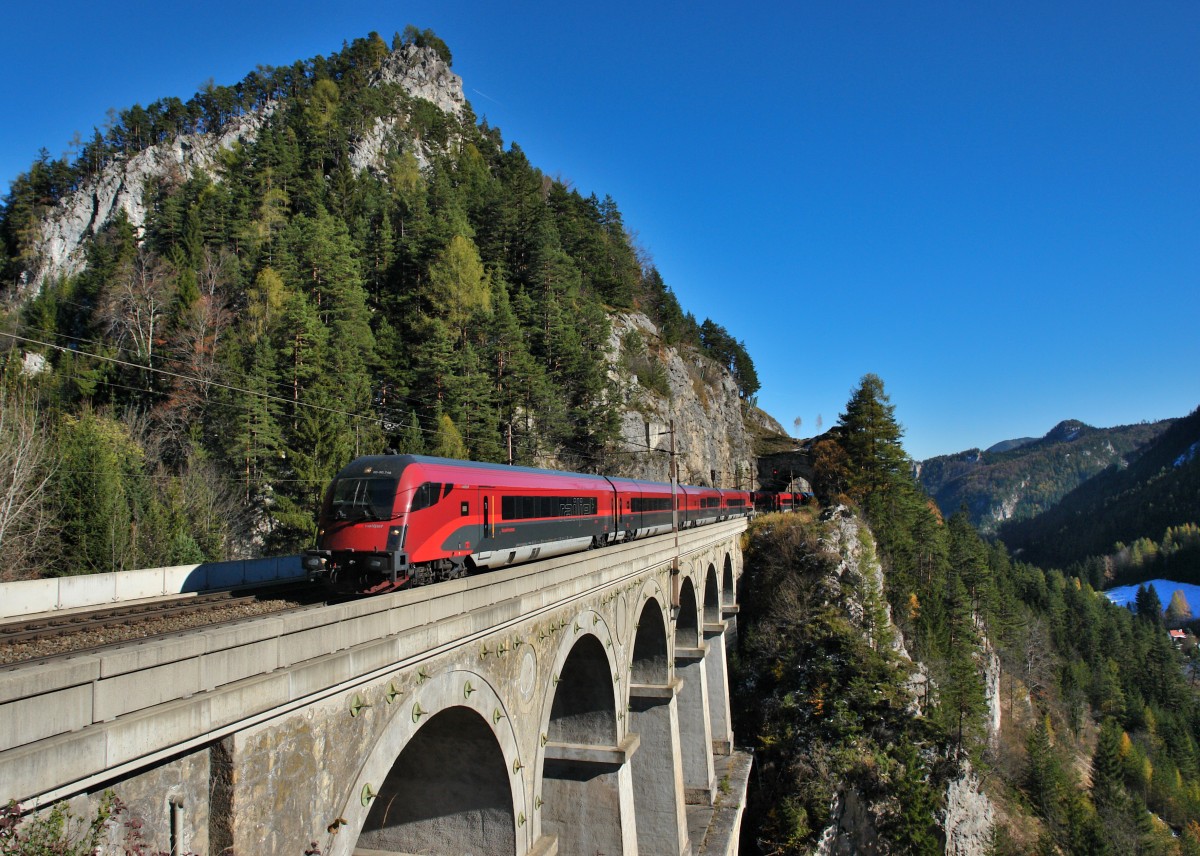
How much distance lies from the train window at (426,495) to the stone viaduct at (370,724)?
2.35 m

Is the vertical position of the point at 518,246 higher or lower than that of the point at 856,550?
higher

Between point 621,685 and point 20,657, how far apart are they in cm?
1243

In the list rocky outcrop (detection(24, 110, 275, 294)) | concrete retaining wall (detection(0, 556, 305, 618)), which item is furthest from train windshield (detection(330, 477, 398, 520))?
rocky outcrop (detection(24, 110, 275, 294))

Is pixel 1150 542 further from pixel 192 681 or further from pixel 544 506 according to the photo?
pixel 192 681

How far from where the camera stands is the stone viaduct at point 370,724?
14.7 ft

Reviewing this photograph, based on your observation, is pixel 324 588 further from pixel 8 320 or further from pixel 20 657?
pixel 8 320

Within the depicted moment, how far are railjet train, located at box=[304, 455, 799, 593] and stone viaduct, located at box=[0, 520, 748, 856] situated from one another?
1991 mm

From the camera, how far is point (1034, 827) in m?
40.2

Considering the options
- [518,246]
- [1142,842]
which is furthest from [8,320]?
[1142,842]

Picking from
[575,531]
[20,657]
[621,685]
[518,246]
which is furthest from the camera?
[518,246]

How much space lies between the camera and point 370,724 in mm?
6977

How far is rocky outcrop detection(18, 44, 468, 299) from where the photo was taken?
70.1 meters

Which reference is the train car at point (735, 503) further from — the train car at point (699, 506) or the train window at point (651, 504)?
the train window at point (651, 504)

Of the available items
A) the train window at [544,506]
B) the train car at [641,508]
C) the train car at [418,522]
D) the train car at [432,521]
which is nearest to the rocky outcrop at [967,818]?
the train car at [641,508]
